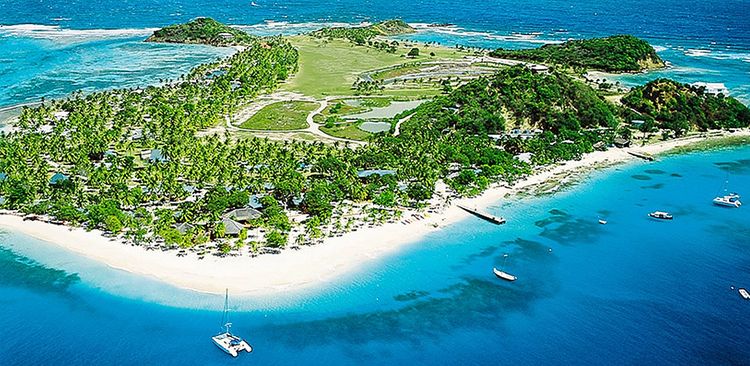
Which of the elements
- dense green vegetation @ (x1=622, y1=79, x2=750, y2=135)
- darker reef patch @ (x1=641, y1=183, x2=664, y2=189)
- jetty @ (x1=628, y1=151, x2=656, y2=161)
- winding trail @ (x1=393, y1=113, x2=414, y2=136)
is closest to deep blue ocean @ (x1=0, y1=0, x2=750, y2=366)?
darker reef patch @ (x1=641, y1=183, x2=664, y2=189)

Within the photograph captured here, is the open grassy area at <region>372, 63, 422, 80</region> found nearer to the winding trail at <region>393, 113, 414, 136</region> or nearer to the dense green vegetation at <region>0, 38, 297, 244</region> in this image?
the dense green vegetation at <region>0, 38, 297, 244</region>

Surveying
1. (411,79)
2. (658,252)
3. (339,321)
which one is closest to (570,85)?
(411,79)

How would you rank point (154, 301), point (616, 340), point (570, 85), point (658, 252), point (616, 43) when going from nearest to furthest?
point (616, 340)
point (154, 301)
point (658, 252)
point (570, 85)
point (616, 43)

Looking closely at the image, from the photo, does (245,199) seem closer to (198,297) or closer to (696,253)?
(198,297)

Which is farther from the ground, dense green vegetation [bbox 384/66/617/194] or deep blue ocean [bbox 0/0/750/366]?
dense green vegetation [bbox 384/66/617/194]

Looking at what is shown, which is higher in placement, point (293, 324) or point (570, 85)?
point (570, 85)

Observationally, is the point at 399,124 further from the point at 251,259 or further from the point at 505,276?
the point at 251,259
